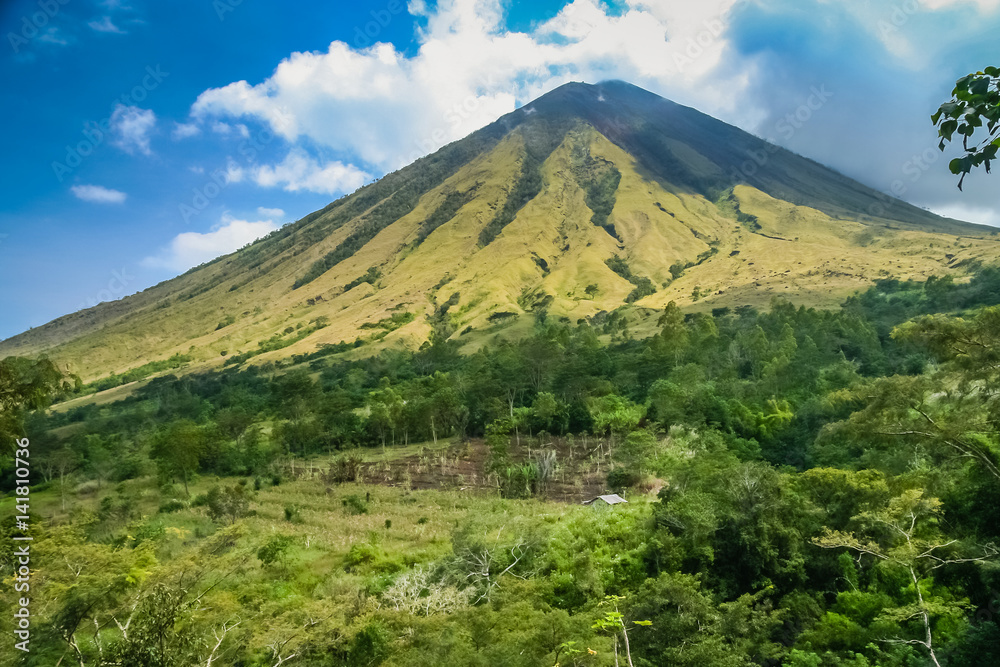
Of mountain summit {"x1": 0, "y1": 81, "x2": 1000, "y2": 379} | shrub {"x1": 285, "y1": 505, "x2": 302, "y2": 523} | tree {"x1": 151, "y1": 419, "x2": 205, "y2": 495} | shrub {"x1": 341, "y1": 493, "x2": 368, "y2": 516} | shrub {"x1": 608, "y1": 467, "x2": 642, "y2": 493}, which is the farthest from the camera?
mountain summit {"x1": 0, "y1": 81, "x2": 1000, "y2": 379}

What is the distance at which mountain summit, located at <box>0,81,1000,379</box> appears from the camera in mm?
97062

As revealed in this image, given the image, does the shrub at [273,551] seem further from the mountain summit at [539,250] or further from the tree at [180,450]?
the mountain summit at [539,250]

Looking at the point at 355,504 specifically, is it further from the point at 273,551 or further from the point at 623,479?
the point at 623,479

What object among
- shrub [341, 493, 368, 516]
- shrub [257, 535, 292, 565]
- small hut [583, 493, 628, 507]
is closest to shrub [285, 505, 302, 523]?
shrub [341, 493, 368, 516]

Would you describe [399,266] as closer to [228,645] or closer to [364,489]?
[364,489]

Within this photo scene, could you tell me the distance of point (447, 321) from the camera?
100 meters

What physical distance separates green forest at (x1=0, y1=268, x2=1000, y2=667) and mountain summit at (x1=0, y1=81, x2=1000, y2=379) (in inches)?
2001

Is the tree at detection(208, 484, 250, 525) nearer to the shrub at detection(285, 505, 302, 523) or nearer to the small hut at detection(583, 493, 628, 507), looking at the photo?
the shrub at detection(285, 505, 302, 523)

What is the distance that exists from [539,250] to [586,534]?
374ft

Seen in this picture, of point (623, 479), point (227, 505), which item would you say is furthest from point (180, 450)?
Answer: point (623, 479)

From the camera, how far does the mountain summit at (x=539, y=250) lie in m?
97.1

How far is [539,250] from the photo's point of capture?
128 meters

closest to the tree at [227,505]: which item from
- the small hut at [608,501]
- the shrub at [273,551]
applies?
the shrub at [273,551]

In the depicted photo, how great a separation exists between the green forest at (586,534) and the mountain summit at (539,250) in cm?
5083
